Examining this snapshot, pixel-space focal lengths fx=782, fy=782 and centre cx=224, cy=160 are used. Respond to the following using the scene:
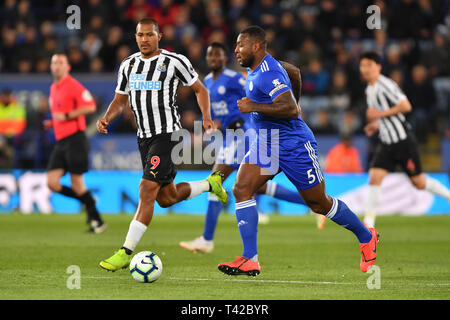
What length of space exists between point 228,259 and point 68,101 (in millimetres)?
4586

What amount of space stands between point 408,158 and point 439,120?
7.37 meters

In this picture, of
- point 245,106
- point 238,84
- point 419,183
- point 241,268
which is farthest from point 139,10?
point 241,268

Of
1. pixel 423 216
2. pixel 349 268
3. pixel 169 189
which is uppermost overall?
pixel 169 189

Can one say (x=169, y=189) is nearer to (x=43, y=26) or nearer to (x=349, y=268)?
(x=349, y=268)

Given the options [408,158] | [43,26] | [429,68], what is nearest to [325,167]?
[429,68]

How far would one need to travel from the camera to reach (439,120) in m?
19.0

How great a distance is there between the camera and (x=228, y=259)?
29.8 feet

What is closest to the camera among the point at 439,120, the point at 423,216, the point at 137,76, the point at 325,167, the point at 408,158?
the point at 137,76

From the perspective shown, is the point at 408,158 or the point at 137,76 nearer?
the point at 137,76

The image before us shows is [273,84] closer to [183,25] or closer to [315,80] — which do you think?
[315,80]

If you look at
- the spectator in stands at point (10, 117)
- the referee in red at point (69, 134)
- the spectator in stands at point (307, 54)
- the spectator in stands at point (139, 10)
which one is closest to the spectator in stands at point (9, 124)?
the spectator in stands at point (10, 117)

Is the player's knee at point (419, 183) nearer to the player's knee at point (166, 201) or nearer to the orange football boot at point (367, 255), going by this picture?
the orange football boot at point (367, 255)

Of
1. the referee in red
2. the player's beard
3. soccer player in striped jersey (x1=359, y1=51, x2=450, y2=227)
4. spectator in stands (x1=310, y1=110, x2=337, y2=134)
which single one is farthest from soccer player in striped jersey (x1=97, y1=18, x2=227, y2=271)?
spectator in stands (x1=310, y1=110, x2=337, y2=134)

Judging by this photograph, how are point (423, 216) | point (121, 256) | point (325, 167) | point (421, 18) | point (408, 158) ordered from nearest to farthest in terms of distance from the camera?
point (121, 256) → point (408, 158) → point (423, 216) → point (325, 167) → point (421, 18)
